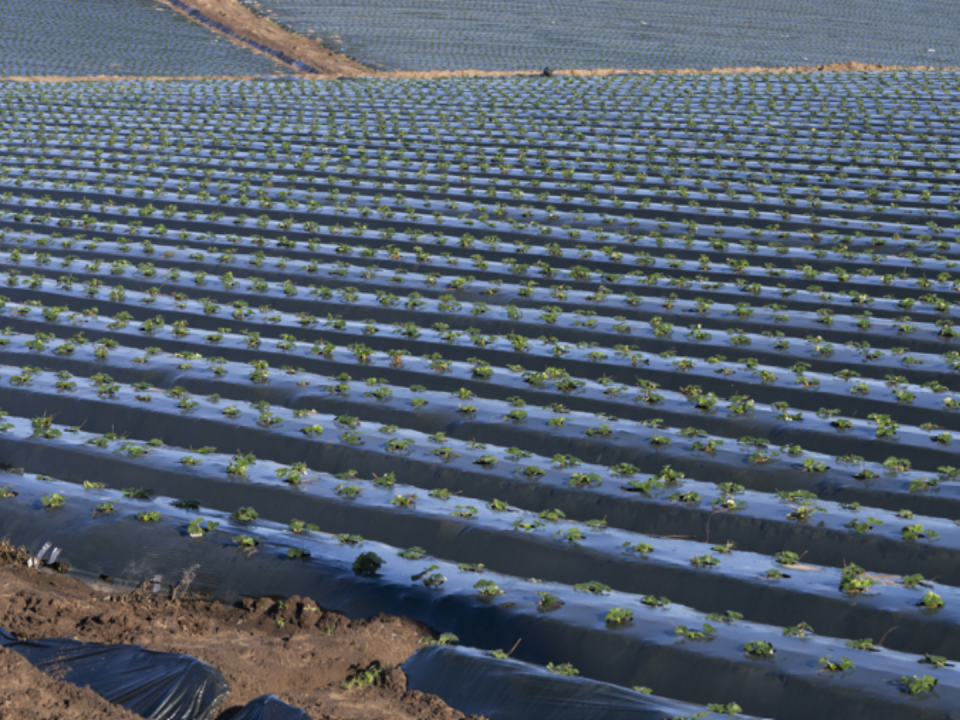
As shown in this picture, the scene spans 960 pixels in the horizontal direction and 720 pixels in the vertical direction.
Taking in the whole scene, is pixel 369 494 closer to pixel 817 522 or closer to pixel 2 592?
pixel 2 592

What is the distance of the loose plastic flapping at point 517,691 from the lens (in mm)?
3322

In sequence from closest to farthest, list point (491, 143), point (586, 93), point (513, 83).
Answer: point (491, 143), point (586, 93), point (513, 83)

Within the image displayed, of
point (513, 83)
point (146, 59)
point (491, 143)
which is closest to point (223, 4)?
point (146, 59)

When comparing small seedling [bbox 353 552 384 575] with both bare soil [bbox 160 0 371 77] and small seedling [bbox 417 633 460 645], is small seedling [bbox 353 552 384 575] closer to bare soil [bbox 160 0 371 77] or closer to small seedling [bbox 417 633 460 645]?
small seedling [bbox 417 633 460 645]

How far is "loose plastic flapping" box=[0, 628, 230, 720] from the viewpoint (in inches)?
131

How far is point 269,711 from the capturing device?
3.21 metres

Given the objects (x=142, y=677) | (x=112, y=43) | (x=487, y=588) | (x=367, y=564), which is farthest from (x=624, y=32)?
(x=142, y=677)

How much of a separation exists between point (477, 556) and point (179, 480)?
81.2 inches

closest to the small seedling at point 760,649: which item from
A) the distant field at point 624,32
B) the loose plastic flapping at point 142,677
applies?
the loose plastic flapping at point 142,677

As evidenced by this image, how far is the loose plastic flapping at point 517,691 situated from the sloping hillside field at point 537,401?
0.13 ft

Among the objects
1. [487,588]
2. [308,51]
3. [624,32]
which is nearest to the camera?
[487,588]

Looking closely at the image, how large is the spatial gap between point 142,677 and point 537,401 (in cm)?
341

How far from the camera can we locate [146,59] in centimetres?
3769

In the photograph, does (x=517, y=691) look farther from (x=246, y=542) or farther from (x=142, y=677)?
(x=246, y=542)
